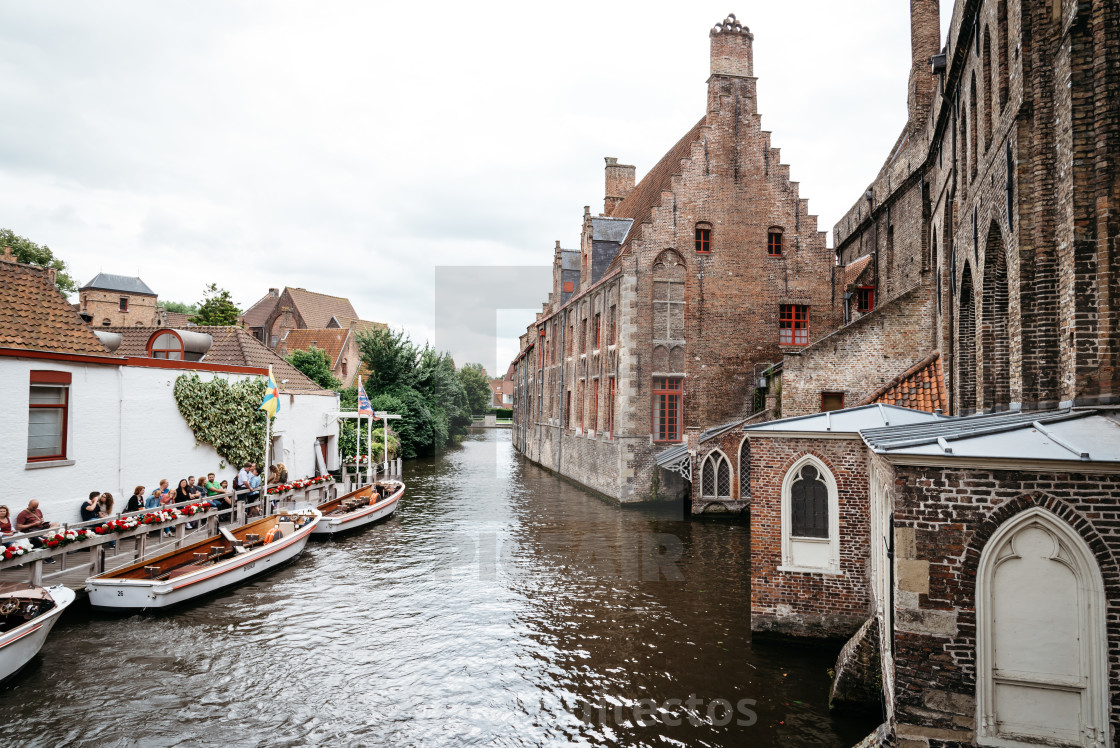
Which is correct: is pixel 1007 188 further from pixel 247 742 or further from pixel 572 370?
pixel 572 370

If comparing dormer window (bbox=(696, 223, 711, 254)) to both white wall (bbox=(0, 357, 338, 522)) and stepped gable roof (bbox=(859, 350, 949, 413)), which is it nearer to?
stepped gable roof (bbox=(859, 350, 949, 413))

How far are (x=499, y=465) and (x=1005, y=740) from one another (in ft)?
107

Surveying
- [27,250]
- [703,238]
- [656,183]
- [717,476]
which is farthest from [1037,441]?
[27,250]

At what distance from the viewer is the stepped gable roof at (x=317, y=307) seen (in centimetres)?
5562

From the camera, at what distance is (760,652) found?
924 cm

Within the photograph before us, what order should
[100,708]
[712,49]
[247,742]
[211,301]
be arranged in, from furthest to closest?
[211,301] < [712,49] < [100,708] < [247,742]

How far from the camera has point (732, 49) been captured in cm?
2316

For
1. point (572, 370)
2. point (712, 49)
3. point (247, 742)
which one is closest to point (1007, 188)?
point (247, 742)

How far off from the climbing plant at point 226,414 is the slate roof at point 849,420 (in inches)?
559

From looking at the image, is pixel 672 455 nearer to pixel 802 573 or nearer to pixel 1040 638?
pixel 802 573

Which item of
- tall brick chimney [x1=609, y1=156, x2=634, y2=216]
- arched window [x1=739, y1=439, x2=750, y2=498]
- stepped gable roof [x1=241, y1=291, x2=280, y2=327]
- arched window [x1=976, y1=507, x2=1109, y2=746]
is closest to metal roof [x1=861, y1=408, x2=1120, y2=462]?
arched window [x1=976, y1=507, x2=1109, y2=746]

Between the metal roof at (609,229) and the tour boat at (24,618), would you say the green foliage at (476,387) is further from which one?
the tour boat at (24,618)

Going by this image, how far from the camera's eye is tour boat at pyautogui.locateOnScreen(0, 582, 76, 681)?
802cm

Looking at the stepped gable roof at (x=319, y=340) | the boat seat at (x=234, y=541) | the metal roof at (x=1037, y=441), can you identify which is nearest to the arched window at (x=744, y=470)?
the boat seat at (x=234, y=541)
